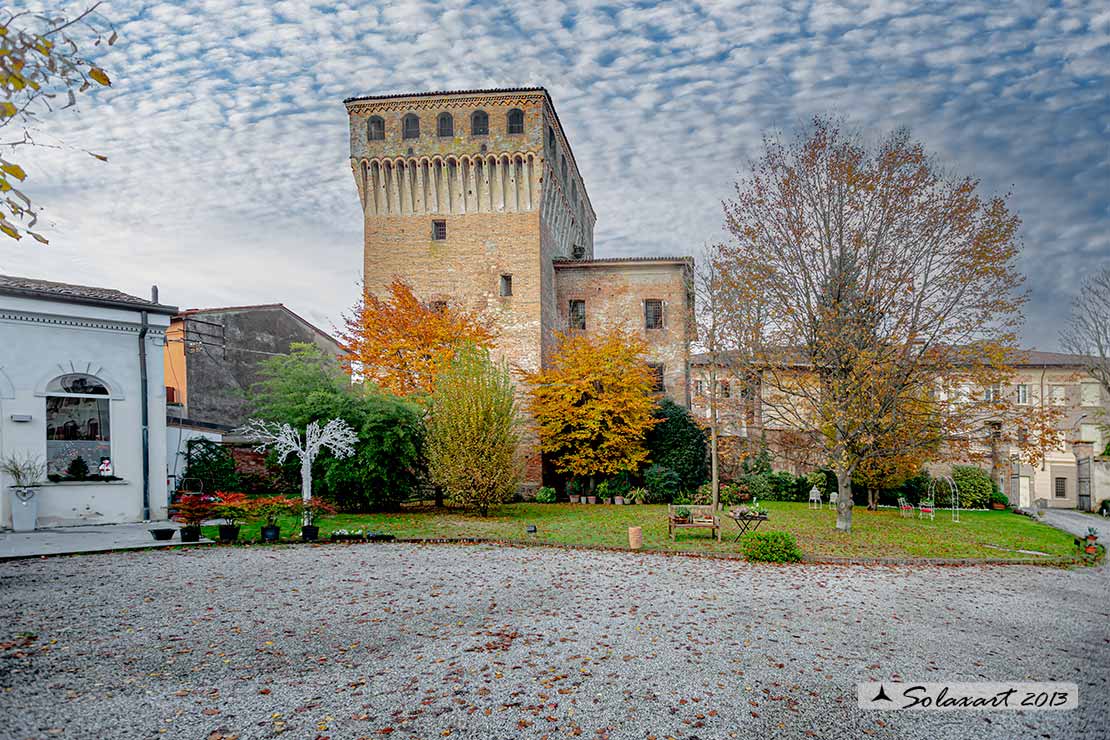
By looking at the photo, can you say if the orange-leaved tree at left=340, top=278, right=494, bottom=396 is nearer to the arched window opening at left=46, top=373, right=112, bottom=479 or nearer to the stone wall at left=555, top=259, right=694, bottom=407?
the stone wall at left=555, top=259, right=694, bottom=407

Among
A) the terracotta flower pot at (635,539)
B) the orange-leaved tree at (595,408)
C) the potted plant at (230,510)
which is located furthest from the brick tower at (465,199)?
the potted plant at (230,510)

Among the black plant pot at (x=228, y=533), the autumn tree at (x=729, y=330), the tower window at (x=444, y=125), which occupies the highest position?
the tower window at (x=444, y=125)

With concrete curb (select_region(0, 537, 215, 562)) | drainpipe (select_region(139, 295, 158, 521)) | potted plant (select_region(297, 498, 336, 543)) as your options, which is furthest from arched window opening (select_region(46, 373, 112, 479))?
potted plant (select_region(297, 498, 336, 543))

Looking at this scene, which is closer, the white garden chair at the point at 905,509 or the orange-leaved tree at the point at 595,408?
the white garden chair at the point at 905,509

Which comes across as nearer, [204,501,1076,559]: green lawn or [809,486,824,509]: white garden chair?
[204,501,1076,559]: green lawn

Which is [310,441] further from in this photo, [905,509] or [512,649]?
[905,509]

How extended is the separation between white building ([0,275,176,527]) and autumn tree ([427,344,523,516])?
7373 millimetres

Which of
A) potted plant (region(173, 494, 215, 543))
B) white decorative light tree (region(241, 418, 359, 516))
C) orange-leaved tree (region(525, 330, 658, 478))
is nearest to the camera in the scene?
potted plant (region(173, 494, 215, 543))

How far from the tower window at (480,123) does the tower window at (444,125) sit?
91 centimetres

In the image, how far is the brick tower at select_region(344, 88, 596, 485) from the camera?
28.5 m

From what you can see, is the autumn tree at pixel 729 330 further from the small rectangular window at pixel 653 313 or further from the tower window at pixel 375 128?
the tower window at pixel 375 128

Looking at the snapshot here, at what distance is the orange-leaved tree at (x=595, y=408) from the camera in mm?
25688

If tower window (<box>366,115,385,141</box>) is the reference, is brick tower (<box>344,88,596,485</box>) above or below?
below

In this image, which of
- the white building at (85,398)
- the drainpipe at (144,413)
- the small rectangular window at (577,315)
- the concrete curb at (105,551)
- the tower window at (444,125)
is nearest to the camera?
the concrete curb at (105,551)
